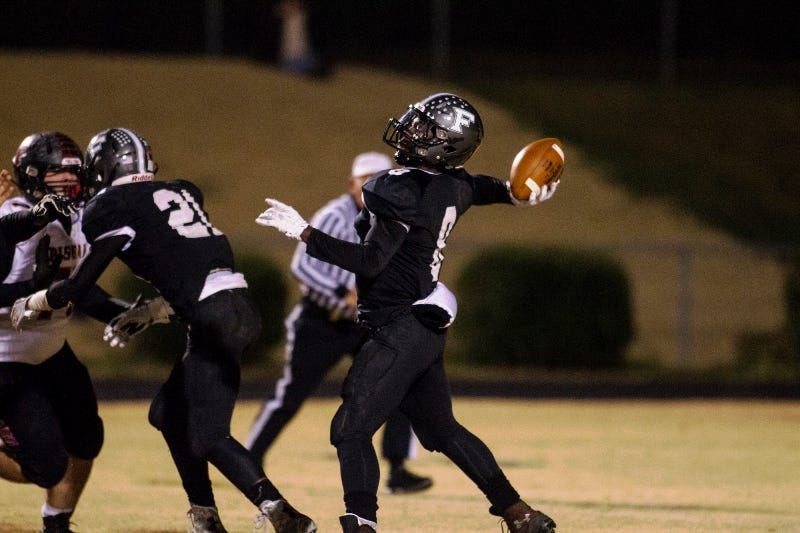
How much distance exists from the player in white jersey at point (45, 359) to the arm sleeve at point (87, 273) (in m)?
0.41

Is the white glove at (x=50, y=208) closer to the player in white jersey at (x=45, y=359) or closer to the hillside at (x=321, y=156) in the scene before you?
the player in white jersey at (x=45, y=359)

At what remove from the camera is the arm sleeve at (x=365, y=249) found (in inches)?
222

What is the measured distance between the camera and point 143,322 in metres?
6.28

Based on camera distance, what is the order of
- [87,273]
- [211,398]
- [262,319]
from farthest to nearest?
[262,319], [211,398], [87,273]

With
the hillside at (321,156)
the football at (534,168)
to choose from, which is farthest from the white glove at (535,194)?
the hillside at (321,156)

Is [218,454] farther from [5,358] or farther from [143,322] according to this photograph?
[5,358]

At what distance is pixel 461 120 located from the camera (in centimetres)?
599

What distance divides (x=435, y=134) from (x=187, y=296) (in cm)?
127

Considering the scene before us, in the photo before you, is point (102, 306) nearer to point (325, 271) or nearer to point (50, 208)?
point (50, 208)

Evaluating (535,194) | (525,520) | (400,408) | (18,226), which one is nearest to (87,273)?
(18,226)

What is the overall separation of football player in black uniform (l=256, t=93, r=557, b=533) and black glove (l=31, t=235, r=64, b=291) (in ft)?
3.68

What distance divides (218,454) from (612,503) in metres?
2.91

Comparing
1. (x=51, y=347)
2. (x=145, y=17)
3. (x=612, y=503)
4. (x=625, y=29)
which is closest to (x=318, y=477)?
(x=612, y=503)

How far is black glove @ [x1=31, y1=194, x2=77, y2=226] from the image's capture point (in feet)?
19.8
